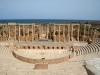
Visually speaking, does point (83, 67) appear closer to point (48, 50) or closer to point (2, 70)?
point (2, 70)

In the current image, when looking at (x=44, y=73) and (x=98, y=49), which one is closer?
(x=44, y=73)

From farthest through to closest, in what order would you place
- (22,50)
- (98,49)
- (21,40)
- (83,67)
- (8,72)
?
(21,40), (22,50), (98,49), (83,67), (8,72)

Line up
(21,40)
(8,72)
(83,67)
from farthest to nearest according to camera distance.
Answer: (21,40) < (83,67) < (8,72)

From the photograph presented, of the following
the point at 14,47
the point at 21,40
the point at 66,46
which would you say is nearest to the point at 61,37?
the point at 66,46

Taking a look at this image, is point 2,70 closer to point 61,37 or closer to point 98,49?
point 98,49

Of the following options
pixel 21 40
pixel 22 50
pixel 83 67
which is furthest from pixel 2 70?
pixel 21 40

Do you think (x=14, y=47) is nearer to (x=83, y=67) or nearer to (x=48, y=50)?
(x=48, y=50)

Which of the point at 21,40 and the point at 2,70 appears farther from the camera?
the point at 21,40

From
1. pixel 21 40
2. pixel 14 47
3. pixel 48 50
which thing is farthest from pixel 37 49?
pixel 21 40

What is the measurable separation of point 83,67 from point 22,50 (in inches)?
510

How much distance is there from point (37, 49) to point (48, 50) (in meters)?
1.83

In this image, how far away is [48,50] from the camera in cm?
2711

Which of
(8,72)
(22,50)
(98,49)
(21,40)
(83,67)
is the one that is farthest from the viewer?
(21,40)

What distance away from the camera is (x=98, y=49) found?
915 inches
